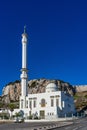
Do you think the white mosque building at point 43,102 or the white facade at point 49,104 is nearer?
the white facade at point 49,104

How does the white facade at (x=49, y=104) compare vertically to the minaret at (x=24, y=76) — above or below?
below

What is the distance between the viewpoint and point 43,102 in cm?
10612

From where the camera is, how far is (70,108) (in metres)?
113

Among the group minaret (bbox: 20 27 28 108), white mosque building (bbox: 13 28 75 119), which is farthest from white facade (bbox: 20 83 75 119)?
minaret (bbox: 20 27 28 108)

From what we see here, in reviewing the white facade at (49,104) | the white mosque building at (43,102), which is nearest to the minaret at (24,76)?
the white mosque building at (43,102)

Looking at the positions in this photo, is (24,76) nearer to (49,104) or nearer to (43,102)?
(43,102)

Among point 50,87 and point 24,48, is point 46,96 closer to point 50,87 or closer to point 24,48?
point 50,87

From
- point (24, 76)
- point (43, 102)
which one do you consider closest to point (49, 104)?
point (43, 102)

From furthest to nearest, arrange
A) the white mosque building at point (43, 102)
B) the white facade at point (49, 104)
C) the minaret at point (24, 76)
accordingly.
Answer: the minaret at point (24, 76) < the white mosque building at point (43, 102) < the white facade at point (49, 104)

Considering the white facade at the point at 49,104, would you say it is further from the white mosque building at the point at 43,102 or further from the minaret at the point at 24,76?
the minaret at the point at 24,76

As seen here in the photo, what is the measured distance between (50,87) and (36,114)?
38.2ft

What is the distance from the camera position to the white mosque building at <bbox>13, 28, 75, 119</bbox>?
102 m

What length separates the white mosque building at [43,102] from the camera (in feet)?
335

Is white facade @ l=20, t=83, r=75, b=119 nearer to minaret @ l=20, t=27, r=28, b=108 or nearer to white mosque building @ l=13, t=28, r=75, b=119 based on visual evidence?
white mosque building @ l=13, t=28, r=75, b=119
